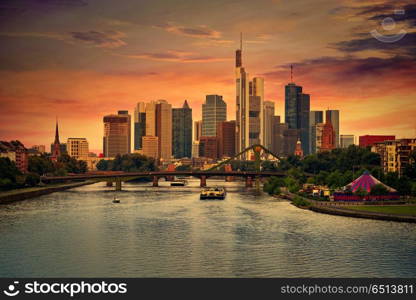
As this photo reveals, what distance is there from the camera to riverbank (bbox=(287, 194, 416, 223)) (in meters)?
68.8

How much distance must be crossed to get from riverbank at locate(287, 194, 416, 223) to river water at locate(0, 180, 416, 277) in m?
1.62

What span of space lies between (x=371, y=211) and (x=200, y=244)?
91.9 feet

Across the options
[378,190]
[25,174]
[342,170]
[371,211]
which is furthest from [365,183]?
[25,174]

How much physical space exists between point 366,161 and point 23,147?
8461cm

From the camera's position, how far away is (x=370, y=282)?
129 ft

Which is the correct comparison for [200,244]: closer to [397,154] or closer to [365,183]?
[365,183]

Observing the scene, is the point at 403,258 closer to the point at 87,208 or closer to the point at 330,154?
the point at 87,208

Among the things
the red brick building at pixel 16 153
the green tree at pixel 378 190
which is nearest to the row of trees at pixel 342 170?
the green tree at pixel 378 190

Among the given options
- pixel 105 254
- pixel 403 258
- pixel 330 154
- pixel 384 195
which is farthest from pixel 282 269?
pixel 330 154

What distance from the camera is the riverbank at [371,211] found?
6875 centimetres

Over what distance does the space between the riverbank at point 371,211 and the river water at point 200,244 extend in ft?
5.32

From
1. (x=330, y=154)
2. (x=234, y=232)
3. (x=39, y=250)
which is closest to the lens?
(x=39, y=250)

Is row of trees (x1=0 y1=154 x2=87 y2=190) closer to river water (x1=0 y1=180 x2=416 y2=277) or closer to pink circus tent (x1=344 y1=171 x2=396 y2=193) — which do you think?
river water (x1=0 y1=180 x2=416 y2=277)

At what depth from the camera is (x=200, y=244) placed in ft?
177
